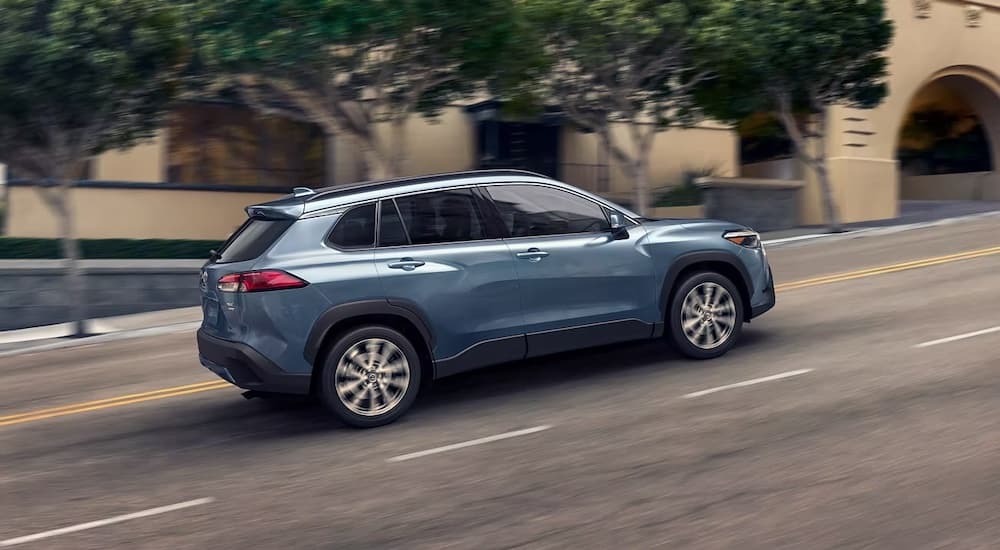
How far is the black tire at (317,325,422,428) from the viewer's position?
715 centimetres

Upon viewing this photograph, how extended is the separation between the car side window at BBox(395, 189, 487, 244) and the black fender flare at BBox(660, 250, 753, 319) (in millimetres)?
1603

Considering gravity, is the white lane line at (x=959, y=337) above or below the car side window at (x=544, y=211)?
below

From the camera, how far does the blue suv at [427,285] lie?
278 inches

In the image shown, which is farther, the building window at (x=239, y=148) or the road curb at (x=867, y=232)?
the building window at (x=239, y=148)

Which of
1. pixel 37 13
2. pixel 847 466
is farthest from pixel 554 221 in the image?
pixel 37 13

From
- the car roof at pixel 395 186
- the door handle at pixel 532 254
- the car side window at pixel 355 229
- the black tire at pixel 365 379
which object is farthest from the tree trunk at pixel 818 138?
the black tire at pixel 365 379

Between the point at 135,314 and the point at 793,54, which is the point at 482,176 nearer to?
the point at 135,314

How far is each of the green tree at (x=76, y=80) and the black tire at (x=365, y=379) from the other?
704 cm

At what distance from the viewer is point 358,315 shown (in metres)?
7.16

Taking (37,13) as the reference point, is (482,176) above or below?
below

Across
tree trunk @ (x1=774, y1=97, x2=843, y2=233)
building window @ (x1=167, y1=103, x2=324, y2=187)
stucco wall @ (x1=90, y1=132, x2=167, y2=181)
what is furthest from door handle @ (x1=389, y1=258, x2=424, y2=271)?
tree trunk @ (x1=774, y1=97, x2=843, y2=233)

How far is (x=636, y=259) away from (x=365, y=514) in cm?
336

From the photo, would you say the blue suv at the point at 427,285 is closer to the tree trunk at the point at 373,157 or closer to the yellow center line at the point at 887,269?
the yellow center line at the point at 887,269

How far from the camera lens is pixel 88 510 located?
6.12 m
